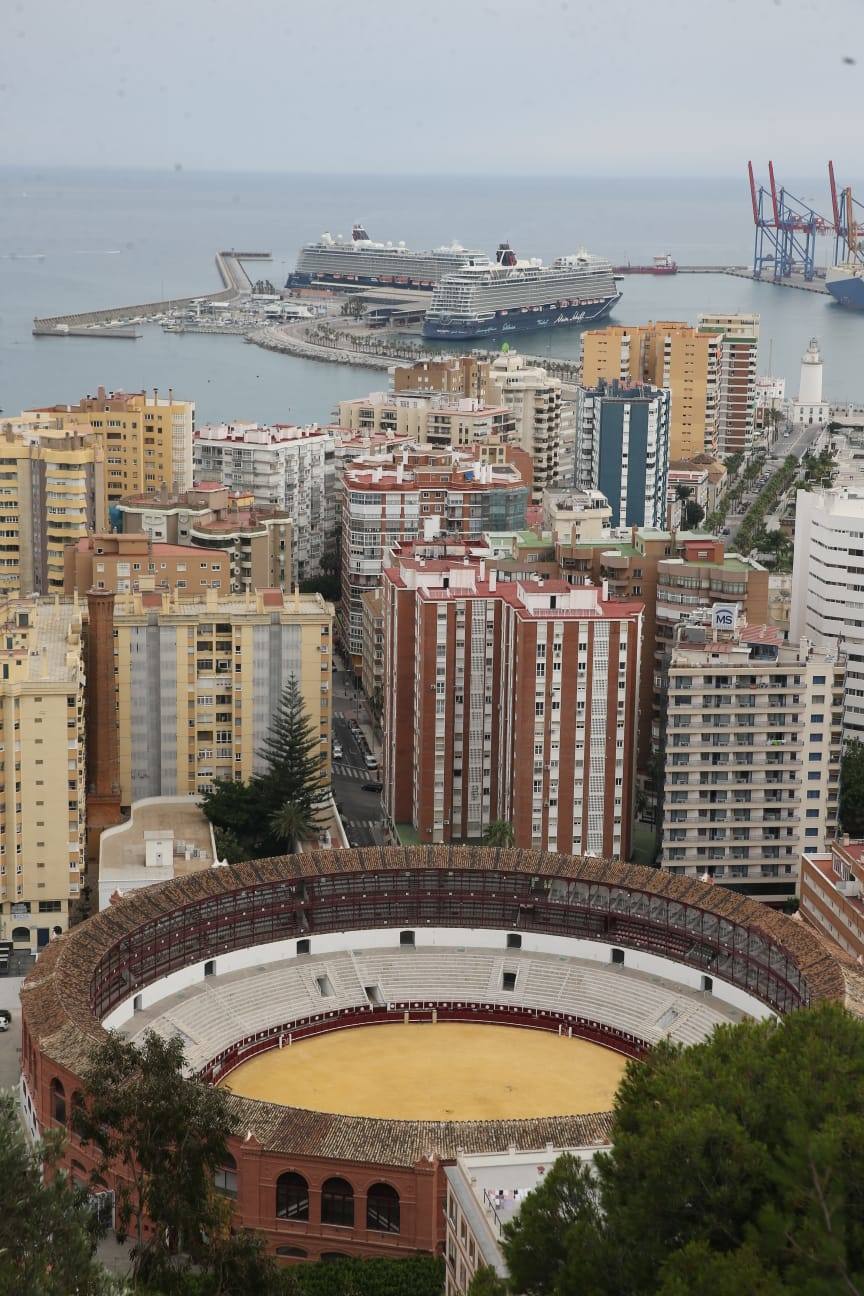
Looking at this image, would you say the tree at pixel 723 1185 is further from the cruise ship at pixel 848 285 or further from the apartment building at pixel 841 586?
the cruise ship at pixel 848 285

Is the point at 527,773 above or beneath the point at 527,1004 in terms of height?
above

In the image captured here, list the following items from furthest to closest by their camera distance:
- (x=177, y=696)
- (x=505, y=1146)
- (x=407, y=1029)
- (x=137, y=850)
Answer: (x=177, y=696), (x=137, y=850), (x=407, y=1029), (x=505, y=1146)

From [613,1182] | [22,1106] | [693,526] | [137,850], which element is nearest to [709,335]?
[693,526]

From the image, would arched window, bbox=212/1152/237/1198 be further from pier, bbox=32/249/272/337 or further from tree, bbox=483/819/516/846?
pier, bbox=32/249/272/337

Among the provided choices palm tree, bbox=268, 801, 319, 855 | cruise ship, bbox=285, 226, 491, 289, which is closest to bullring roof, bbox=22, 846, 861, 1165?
palm tree, bbox=268, 801, 319, 855

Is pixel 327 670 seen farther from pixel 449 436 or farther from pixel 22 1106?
pixel 449 436
